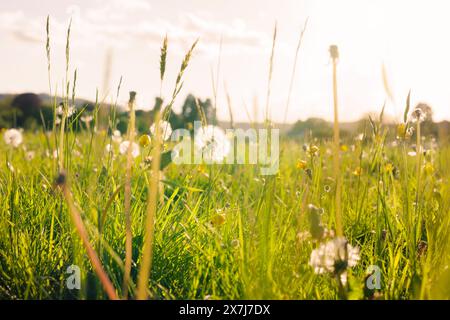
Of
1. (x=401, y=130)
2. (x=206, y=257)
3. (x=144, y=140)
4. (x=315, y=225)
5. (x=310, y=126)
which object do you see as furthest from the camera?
(x=310, y=126)

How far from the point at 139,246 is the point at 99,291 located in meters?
0.35

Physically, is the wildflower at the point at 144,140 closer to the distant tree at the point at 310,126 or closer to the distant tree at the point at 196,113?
the distant tree at the point at 196,113

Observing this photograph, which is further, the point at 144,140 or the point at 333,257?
the point at 144,140

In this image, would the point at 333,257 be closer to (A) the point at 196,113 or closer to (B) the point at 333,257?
(B) the point at 333,257

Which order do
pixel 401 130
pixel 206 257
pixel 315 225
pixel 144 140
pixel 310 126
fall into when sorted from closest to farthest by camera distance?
pixel 315 225 → pixel 206 257 → pixel 401 130 → pixel 144 140 → pixel 310 126

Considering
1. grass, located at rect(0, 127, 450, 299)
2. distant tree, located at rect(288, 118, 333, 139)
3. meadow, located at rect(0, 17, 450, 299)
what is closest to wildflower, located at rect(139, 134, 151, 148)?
meadow, located at rect(0, 17, 450, 299)

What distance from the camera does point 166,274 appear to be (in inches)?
61.1

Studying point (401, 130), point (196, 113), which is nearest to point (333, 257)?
point (401, 130)

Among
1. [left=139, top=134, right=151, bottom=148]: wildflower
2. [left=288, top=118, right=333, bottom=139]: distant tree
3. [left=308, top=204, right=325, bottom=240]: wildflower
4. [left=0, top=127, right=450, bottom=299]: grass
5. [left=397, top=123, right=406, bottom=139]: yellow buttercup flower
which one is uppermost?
[left=288, top=118, right=333, bottom=139]: distant tree

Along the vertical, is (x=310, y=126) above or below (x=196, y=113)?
below

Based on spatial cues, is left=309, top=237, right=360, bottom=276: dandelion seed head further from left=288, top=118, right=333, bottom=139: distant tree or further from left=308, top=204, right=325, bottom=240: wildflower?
left=288, top=118, right=333, bottom=139: distant tree

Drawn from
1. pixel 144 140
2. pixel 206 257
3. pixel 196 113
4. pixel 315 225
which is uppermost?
pixel 196 113
